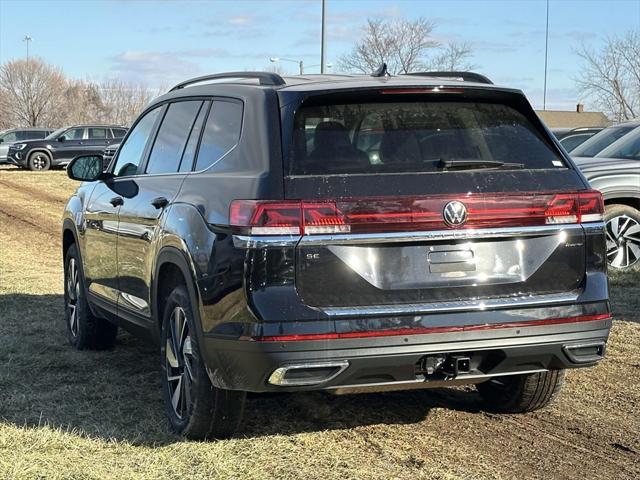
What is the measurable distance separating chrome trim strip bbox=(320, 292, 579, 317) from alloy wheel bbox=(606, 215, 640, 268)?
236 inches

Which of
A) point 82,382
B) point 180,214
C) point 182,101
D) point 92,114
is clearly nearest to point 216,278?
point 180,214

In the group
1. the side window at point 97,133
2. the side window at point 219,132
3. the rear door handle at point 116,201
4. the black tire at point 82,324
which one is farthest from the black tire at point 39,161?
the side window at point 219,132

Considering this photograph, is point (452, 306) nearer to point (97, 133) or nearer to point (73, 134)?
point (73, 134)

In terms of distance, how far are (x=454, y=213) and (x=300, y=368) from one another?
3.12 feet

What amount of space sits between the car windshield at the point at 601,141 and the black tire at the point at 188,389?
7653 millimetres

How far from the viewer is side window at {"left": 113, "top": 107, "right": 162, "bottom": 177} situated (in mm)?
6039

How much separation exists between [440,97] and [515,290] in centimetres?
100

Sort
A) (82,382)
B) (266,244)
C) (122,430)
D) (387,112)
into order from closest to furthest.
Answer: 1. (266,244)
2. (387,112)
3. (122,430)
4. (82,382)

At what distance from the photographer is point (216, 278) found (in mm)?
4191

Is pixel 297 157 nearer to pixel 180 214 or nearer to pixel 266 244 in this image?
pixel 266 244

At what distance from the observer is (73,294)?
724 cm

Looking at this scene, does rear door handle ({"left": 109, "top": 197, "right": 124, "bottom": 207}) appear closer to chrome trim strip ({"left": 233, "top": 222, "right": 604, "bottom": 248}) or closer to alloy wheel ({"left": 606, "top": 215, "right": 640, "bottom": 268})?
chrome trim strip ({"left": 233, "top": 222, "right": 604, "bottom": 248})

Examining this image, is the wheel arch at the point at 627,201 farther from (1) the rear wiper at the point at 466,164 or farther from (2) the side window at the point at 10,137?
(2) the side window at the point at 10,137

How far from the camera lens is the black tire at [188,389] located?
449 centimetres
